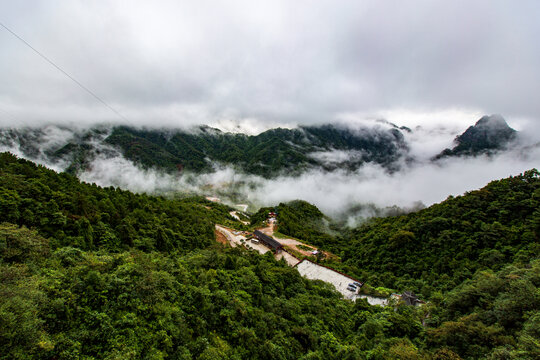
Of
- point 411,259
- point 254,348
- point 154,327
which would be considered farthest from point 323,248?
point 154,327

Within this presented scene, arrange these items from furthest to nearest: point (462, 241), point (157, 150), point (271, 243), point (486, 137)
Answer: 1. point (157, 150)
2. point (486, 137)
3. point (271, 243)
4. point (462, 241)

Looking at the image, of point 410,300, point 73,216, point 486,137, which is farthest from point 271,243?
point 486,137

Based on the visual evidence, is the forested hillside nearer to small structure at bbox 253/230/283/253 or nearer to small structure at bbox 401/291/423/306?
small structure at bbox 401/291/423/306

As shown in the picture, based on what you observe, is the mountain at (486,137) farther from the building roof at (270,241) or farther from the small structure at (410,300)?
the building roof at (270,241)

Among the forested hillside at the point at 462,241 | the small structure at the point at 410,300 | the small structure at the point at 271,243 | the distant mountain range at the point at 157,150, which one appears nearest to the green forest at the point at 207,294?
the forested hillside at the point at 462,241

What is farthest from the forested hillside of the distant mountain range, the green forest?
the distant mountain range

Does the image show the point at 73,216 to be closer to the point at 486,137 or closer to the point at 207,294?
the point at 207,294
